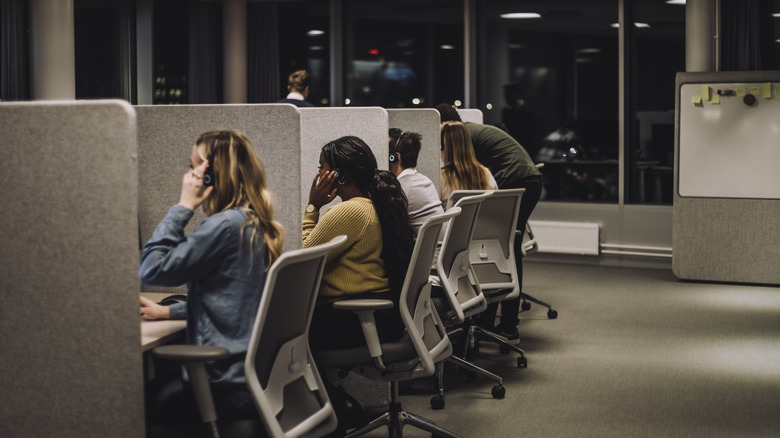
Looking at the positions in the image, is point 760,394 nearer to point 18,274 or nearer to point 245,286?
point 245,286

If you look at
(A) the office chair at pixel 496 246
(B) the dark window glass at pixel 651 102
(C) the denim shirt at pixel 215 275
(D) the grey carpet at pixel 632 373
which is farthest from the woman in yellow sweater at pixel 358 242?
(B) the dark window glass at pixel 651 102

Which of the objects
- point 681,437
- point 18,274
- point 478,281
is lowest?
point 681,437

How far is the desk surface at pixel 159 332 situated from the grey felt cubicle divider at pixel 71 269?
0.34ft

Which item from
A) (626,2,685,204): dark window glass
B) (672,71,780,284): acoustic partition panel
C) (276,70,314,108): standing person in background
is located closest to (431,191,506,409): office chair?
(276,70,314,108): standing person in background

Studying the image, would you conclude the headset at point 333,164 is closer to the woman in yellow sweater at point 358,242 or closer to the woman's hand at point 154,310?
the woman in yellow sweater at point 358,242

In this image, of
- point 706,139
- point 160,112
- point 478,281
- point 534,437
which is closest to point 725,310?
point 706,139

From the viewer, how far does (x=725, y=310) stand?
5.47m

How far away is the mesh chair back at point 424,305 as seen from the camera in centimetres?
267

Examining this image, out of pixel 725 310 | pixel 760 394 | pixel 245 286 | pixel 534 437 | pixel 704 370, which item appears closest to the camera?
pixel 245 286

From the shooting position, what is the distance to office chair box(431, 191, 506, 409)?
325cm

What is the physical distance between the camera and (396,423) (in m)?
3.00

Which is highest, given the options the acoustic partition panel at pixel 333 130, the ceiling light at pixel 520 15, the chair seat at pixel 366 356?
the ceiling light at pixel 520 15

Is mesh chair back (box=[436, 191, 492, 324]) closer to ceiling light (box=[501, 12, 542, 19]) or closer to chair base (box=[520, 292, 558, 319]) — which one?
chair base (box=[520, 292, 558, 319])

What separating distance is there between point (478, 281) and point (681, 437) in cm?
108
